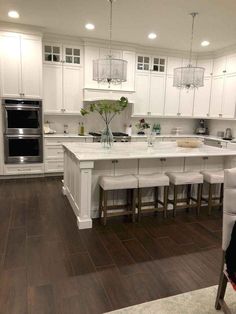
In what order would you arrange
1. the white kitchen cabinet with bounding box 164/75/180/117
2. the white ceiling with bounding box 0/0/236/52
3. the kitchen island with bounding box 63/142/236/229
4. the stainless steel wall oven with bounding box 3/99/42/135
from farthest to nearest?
the white kitchen cabinet with bounding box 164/75/180/117, the stainless steel wall oven with bounding box 3/99/42/135, the white ceiling with bounding box 0/0/236/52, the kitchen island with bounding box 63/142/236/229

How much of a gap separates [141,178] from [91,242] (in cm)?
A: 102

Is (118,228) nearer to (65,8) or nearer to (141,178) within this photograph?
(141,178)

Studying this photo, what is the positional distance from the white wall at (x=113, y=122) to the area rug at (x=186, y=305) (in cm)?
470

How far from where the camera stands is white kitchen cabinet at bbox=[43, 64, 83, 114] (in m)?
5.58

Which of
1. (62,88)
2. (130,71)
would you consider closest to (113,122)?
(130,71)

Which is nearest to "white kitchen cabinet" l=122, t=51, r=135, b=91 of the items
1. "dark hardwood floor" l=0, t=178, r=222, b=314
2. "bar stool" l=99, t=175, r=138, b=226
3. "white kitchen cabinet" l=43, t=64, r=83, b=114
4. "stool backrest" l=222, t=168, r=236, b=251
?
"white kitchen cabinet" l=43, t=64, r=83, b=114

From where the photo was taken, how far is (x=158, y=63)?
644cm

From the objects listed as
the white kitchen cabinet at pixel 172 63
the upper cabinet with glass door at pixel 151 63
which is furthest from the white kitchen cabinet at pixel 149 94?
the white kitchen cabinet at pixel 172 63

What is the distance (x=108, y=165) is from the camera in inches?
136

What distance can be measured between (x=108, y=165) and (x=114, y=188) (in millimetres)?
393

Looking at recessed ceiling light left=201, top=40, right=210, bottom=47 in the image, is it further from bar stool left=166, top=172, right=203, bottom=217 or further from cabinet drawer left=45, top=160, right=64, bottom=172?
cabinet drawer left=45, top=160, right=64, bottom=172

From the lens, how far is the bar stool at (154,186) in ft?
11.0

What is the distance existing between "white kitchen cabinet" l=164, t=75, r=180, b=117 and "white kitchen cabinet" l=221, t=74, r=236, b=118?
3.70 feet

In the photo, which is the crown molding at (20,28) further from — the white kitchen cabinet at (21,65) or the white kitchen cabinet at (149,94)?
the white kitchen cabinet at (149,94)
